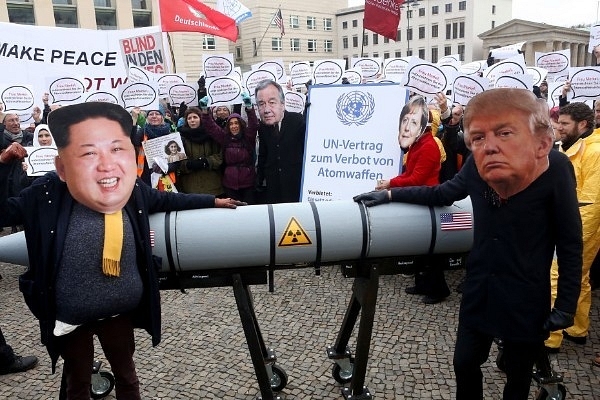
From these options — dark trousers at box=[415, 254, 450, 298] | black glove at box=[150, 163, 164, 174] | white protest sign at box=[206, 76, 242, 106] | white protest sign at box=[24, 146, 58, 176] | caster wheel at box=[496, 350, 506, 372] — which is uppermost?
white protest sign at box=[206, 76, 242, 106]

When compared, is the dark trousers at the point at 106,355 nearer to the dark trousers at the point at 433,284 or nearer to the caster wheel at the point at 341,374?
the caster wheel at the point at 341,374

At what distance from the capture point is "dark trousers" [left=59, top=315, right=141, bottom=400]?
2.71m

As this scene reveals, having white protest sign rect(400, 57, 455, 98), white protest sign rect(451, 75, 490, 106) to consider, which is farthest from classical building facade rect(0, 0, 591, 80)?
white protest sign rect(400, 57, 455, 98)

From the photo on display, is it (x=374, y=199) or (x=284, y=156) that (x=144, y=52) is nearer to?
(x=284, y=156)

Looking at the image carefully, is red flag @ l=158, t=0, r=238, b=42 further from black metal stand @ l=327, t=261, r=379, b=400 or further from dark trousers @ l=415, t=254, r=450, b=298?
black metal stand @ l=327, t=261, r=379, b=400

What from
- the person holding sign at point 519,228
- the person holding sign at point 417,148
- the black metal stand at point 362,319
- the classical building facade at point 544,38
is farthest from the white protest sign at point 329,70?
the classical building facade at point 544,38

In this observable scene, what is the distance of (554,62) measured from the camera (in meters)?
8.95

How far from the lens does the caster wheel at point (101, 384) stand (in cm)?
361

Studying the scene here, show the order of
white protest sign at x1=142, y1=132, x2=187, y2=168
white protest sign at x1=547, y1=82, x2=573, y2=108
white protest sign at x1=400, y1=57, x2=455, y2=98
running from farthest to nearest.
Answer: white protest sign at x1=547, y1=82, x2=573, y2=108 → white protest sign at x1=142, y1=132, x2=187, y2=168 → white protest sign at x1=400, y1=57, x2=455, y2=98

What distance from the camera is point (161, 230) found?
300 cm

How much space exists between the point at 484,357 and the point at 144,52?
25.8ft

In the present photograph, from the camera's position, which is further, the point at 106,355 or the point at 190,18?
the point at 190,18

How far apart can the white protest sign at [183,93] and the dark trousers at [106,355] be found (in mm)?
5418

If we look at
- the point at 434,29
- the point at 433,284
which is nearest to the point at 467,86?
the point at 433,284
